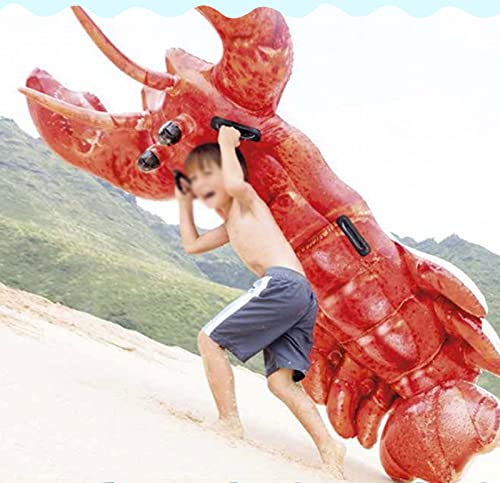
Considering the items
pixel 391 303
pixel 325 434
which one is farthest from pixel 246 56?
pixel 325 434

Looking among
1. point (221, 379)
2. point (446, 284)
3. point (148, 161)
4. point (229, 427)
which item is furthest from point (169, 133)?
point (446, 284)

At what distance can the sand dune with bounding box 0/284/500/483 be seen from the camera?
1633 mm

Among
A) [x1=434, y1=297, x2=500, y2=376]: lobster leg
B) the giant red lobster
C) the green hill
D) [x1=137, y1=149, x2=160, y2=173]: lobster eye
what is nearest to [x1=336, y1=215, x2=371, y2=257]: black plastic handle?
the giant red lobster

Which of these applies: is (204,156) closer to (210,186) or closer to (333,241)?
(210,186)

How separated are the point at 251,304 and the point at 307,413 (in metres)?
0.40

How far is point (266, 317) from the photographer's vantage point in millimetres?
2365

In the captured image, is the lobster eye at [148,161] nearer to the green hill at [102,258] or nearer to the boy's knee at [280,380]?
the boy's knee at [280,380]

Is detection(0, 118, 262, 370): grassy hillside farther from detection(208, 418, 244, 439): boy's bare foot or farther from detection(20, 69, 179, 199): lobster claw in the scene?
detection(208, 418, 244, 439): boy's bare foot

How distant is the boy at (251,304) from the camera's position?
2377 millimetres

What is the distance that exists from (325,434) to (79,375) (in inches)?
31.0

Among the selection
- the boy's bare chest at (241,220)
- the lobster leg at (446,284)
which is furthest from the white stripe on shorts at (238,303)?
the lobster leg at (446,284)

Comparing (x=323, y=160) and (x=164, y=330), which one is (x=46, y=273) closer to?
(x=164, y=330)

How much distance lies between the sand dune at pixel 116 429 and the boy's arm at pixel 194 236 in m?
0.50

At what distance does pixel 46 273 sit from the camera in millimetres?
16172
